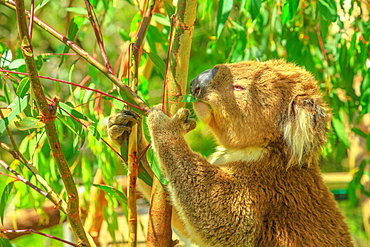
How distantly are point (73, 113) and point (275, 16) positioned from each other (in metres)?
2.00

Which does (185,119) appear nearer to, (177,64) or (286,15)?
(177,64)

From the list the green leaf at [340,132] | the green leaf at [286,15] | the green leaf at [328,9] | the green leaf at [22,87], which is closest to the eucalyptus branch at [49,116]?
the green leaf at [22,87]

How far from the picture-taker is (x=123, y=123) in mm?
1744

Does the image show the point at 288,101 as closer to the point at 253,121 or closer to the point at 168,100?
the point at 253,121

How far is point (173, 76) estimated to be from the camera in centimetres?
149

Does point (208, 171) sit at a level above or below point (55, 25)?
below

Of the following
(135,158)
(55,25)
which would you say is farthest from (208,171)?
(55,25)

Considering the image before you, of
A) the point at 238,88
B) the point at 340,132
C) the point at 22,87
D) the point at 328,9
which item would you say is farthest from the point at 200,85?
the point at 340,132

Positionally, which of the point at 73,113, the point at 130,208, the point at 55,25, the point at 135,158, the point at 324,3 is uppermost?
the point at 55,25

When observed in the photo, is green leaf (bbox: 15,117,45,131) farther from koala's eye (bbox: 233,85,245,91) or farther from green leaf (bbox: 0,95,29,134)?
koala's eye (bbox: 233,85,245,91)

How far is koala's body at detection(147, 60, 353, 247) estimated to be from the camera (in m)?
1.83

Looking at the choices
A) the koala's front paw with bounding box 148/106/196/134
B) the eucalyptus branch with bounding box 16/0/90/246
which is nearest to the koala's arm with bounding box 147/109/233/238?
the koala's front paw with bounding box 148/106/196/134

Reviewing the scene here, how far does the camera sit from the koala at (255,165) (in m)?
1.83

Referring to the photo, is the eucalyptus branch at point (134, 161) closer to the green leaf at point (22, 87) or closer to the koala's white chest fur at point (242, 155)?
the green leaf at point (22, 87)
